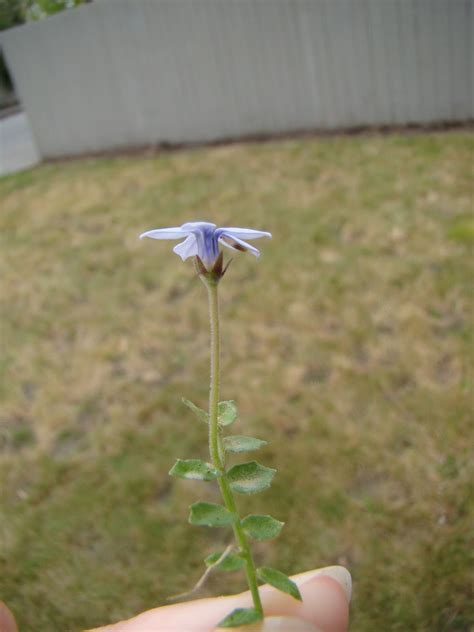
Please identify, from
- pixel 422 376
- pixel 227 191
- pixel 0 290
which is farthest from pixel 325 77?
pixel 422 376

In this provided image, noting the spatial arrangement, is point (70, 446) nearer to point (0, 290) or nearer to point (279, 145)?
point (0, 290)

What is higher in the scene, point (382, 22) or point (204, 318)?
point (382, 22)

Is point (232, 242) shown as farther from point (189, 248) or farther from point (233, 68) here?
point (233, 68)

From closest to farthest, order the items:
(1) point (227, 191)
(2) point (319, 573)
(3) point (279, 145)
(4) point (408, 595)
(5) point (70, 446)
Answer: (2) point (319, 573) → (4) point (408, 595) → (5) point (70, 446) → (1) point (227, 191) → (3) point (279, 145)

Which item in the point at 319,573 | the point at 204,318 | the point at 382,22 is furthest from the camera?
the point at 382,22

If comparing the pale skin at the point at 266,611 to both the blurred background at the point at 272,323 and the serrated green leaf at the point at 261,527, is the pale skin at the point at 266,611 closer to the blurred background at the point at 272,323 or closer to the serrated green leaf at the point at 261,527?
the serrated green leaf at the point at 261,527

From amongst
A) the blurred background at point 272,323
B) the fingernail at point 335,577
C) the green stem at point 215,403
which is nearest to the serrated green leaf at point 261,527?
the green stem at point 215,403

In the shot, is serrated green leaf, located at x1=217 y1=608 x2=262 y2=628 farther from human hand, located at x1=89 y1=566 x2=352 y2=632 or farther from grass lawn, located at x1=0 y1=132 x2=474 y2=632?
grass lawn, located at x1=0 y1=132 x2=474 y2=632
